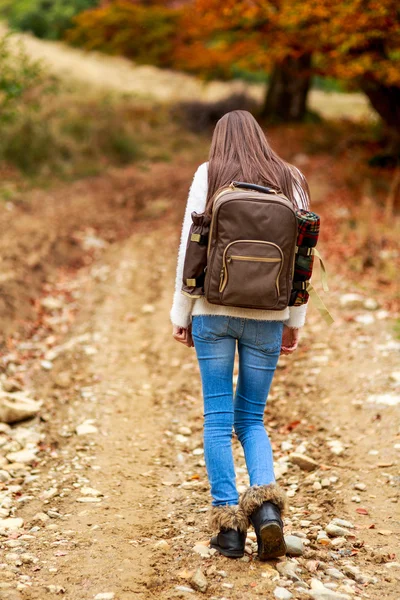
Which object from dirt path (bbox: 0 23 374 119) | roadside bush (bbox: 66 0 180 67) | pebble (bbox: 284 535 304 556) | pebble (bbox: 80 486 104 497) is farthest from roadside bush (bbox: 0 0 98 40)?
pebble (bbox: 284 535 304 556)

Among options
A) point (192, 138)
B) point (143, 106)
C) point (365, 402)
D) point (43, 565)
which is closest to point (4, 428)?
point (43, 565)

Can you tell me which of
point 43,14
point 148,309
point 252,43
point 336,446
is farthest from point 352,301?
point 43,14

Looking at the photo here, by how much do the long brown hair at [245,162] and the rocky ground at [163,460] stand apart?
5.16 ft

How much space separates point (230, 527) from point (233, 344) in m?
0.77

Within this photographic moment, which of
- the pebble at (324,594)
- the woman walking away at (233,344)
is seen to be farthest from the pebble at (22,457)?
the pebble at (324,594)

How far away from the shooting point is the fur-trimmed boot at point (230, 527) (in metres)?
3.01

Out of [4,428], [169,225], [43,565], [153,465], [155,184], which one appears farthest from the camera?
[155,184]

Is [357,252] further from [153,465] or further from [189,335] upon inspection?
[189,335]

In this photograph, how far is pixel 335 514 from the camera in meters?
3.68

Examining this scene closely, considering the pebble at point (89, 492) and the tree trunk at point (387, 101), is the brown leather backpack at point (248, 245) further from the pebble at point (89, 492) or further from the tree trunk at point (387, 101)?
the tree trunk at point (387, 101)

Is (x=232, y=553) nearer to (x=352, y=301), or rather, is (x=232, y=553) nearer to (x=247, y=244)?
A: (x=247, y=244)

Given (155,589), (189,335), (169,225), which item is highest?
(189,335)

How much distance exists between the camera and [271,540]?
2.91 m

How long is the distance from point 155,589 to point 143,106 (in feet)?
55.1
